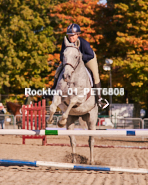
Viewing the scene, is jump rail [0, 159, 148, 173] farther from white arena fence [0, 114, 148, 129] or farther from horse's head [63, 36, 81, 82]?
white arena fence [0, 114, 148, 129]

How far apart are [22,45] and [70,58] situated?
2127cm

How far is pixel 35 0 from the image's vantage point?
28094 millimetres

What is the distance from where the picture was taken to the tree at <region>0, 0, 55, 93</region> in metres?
26.5

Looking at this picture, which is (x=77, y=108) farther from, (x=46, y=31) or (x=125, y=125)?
(x=46, y=31)

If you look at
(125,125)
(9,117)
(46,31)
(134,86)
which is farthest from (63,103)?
(46,31)

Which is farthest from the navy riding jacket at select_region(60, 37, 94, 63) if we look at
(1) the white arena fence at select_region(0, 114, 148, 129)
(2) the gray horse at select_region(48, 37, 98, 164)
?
(1) the white arena fence at select_region(0, 114, 148, 129)

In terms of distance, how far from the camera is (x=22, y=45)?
27.4 metres

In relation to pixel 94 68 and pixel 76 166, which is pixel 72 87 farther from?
pixel 76 166

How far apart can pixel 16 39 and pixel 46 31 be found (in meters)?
3.10

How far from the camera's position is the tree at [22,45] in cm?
2645

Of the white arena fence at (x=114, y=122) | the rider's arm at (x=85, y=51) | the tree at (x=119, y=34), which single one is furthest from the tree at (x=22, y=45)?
the rider's arm at (x=85, y=51)

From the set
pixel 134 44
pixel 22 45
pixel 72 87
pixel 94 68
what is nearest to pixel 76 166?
pixel 72 87

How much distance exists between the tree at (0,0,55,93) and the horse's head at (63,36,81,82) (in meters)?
19.8

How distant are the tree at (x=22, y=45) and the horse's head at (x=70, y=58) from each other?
19.8 meters
